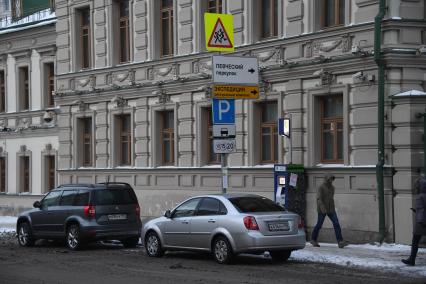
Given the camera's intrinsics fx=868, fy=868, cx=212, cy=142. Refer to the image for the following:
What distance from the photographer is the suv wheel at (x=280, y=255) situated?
57.7 ft

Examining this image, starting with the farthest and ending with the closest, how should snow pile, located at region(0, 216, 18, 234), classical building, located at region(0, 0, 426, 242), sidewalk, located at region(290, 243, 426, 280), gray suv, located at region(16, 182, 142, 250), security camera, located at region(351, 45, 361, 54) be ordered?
snow pile, located at region(0, 216, 18, 234)
gray suv, located at region(16, 182, 142, 250)
security camera, located at region(351, 45, 361, 54)
classical building, located at region(0, 0, 426, 242)
sidewalk, located at region(290, 243, 426, 280)

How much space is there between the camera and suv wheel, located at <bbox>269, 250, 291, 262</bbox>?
57.7 feet

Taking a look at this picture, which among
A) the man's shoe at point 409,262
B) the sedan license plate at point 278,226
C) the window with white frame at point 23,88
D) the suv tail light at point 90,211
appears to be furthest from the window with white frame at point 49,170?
the man's shoe at point 409,262

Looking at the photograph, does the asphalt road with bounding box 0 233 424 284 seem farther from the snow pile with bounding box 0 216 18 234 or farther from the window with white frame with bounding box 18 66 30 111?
the window with white frame with bounding box 18 66 30 111

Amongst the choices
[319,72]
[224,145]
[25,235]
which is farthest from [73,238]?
[319,72]

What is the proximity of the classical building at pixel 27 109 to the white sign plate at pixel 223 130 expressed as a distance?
51.7ft

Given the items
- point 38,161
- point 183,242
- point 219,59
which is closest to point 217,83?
point 219,59

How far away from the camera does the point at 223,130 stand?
19.9m

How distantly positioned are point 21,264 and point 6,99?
20517 millimetres

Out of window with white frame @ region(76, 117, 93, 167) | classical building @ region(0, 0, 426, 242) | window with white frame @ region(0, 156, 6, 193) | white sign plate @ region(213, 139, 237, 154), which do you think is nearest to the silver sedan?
white sign plate @ region(213, 139, 237, 154)

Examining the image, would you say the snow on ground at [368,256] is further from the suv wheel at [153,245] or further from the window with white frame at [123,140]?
the window with white frame at [123,140]

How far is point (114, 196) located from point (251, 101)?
17.4 ft

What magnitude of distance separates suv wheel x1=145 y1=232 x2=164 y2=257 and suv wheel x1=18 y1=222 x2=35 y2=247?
4965 mm

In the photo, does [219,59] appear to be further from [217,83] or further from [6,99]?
[6,99]
